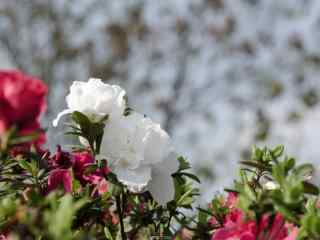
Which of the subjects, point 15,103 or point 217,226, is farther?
point 217,226

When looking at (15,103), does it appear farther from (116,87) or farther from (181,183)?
(181,183)

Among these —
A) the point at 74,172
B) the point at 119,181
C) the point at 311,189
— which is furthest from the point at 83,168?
the point at 311,189

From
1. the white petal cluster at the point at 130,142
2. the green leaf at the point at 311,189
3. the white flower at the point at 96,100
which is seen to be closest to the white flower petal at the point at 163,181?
the white petal cluster at the point at 130,142

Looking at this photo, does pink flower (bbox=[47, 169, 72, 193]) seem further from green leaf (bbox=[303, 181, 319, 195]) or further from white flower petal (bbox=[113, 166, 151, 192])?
green leaf (bbox=[303, 181, 319, 195])

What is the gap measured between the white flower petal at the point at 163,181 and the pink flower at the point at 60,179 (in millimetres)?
131

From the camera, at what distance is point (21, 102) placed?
30.1 inches

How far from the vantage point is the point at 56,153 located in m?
1.06

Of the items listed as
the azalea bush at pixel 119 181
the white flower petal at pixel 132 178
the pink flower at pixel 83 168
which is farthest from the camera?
the pink flower at pixel 83 168

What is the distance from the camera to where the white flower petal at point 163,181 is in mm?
960

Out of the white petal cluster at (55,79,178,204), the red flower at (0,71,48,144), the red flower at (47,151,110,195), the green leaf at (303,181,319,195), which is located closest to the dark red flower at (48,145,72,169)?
the red flower at (47,151,110,195)

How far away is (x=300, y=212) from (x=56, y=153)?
481 mm

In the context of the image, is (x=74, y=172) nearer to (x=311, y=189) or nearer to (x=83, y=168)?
(x=83, y=168)

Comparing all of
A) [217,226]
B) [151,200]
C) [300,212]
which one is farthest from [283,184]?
[151,200]

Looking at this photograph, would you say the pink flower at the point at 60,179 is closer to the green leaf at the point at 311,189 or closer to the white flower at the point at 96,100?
the white flower at the point at 96,100
